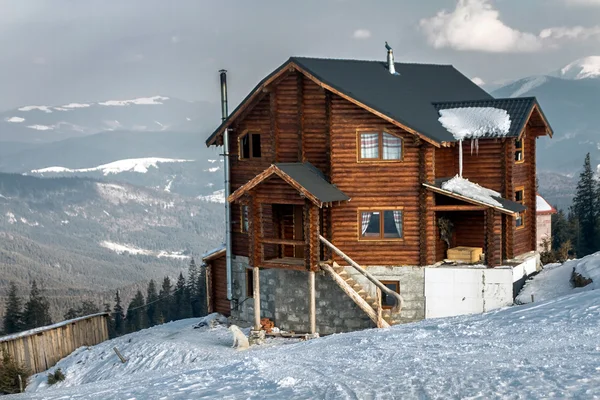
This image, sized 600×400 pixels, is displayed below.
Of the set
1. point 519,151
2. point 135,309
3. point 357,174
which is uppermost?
point 519,151

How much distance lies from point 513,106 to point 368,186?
23.9ft

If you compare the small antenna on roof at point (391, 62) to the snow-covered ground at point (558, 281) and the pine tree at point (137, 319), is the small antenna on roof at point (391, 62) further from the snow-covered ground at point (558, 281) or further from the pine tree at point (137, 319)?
the pine tree at point (137, 319)

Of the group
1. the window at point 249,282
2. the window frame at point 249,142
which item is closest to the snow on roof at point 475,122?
the window frame at point 249,142

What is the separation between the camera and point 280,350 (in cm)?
2061

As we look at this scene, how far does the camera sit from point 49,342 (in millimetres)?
32594

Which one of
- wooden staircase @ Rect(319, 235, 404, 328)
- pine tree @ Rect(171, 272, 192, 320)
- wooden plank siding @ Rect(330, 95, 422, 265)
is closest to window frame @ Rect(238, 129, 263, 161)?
wooden plank siding @ Rect(330, 95, 422, 265)

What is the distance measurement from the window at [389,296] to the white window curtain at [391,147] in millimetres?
4937

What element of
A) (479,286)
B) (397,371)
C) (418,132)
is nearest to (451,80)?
(418,132)

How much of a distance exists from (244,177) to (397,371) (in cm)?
1773

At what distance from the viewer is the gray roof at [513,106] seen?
2983cm

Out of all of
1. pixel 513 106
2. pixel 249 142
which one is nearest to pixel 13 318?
pixel 249 142

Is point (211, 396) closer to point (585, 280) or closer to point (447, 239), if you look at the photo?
point (447, 239)

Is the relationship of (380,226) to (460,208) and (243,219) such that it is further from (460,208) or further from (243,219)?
(243,219)

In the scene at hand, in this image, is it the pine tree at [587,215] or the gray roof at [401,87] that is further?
the pine tree at [587,215]
